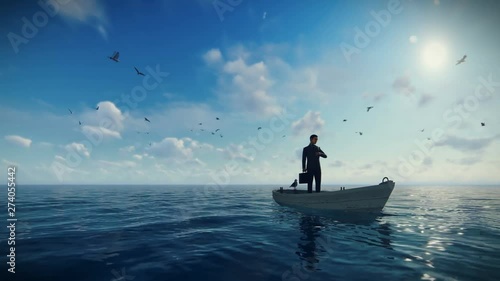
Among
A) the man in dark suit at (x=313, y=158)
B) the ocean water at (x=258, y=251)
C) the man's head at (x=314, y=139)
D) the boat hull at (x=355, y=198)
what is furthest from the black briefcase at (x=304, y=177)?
the ocean water at (x=258, y=251)

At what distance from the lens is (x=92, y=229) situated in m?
10.2

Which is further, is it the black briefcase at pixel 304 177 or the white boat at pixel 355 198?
the black briefcase at pixel 304 177

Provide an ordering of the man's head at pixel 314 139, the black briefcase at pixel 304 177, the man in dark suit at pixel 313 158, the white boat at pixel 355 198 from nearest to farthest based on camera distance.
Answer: the white boat at pixel 355 198
the man in dark suit at pixel 313 158
the man's head at pixel 314 139
the black briefcase at pixel 304 177

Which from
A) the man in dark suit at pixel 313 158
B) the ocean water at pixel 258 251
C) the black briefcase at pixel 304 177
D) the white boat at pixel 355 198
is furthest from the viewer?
the black briefcase at pixel 304 177

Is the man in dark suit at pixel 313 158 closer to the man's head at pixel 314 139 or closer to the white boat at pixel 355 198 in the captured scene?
the man's head at pixel 314 139

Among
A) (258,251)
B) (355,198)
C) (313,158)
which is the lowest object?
(258,251)

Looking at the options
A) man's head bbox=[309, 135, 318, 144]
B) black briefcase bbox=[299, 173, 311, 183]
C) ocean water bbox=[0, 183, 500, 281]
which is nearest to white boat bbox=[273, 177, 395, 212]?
black briefcase bbox=[299, 173, 311, 183]

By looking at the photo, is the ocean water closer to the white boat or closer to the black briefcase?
the white boat

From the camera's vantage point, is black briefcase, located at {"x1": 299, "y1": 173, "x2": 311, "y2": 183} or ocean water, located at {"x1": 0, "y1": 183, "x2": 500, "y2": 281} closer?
ocean water, located at {"x1": 0, "y1": 183, "x2": 500, "y2": 281}

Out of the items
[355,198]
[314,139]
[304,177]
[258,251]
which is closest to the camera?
[258,251]

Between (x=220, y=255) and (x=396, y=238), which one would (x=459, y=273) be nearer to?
(x=396, y=238)

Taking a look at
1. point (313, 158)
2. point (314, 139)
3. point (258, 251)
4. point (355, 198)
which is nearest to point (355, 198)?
point (355, 198)

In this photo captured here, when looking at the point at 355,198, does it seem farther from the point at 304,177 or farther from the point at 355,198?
the point at 304,177

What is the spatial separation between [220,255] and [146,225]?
6122 millimetres
